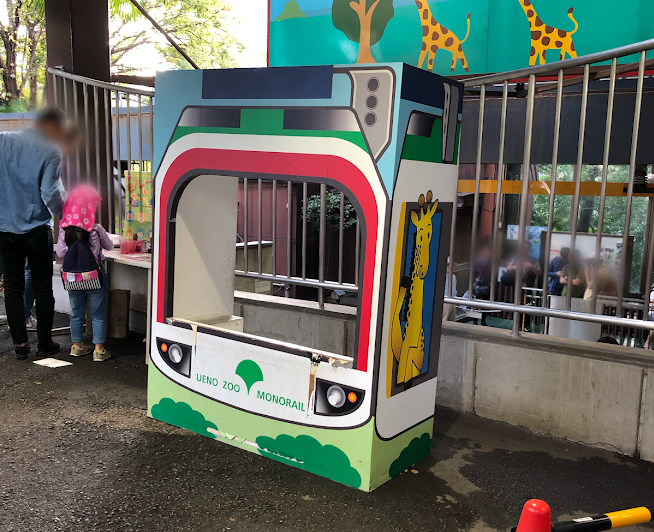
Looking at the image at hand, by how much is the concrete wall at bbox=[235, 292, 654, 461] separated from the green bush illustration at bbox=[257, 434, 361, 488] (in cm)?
131

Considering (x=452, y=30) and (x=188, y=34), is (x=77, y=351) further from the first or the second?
(x=188, y=34)

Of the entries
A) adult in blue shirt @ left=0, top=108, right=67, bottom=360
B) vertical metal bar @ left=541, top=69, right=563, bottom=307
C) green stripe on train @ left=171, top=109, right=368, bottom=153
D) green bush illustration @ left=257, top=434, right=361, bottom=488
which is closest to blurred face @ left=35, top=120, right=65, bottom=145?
adult in blue shirt @ left=0, top=108, right=67, bottom=360

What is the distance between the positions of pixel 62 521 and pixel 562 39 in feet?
17.5

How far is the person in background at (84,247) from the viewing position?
506 centimetres

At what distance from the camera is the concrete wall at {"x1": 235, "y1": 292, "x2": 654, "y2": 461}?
3754mm

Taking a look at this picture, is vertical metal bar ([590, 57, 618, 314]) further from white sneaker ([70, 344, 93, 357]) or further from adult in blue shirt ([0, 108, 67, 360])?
white sneaker ([70, 344, 93, 357])

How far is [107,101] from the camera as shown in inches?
254

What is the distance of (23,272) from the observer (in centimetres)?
532

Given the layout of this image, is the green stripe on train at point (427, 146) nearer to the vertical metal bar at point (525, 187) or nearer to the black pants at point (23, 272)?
the vertical metal bar at point (525, 187)

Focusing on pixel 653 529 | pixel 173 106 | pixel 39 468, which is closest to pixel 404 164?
pixel 173 106

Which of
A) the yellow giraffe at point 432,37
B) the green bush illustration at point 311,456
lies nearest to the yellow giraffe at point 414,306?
the green bush illustration at point 311,456

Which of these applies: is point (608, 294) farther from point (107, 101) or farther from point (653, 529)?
point (107, 101)

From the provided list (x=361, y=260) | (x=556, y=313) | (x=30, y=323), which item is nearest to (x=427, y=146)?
(x=361, y=260)

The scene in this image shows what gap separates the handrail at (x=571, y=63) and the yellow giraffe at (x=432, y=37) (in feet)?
6.31
